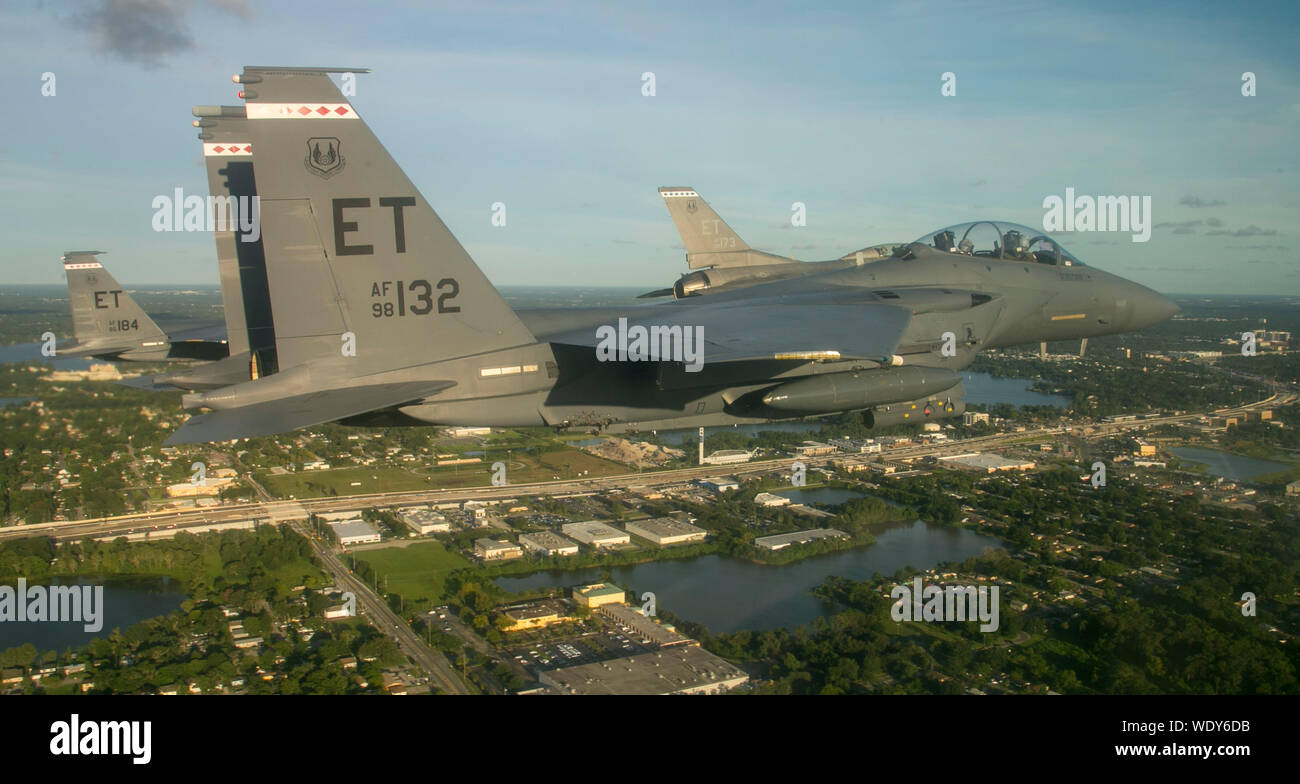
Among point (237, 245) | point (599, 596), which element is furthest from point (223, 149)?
point (599, 596)

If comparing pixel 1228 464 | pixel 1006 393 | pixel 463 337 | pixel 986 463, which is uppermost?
pixel 463 337

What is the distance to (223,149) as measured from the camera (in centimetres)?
1050

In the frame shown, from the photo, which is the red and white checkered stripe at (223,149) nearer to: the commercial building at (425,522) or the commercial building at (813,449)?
the commercial building at (425,522)

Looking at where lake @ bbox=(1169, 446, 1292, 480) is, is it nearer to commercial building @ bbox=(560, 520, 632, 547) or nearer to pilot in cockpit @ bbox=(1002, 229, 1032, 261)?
pilot in cockpit @ bbox=(1002, 229, 1032, 261)

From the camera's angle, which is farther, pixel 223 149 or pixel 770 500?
pixel 770 500

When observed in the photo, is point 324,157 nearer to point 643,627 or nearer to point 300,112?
point 300,112

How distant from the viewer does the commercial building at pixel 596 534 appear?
22.0 meters

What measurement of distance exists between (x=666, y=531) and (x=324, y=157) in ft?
56.1

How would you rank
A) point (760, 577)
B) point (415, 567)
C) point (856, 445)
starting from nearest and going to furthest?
point (760, 577) < point (415, 567) < point (856, 445)

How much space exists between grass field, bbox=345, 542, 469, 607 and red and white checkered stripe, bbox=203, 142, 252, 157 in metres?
10.5

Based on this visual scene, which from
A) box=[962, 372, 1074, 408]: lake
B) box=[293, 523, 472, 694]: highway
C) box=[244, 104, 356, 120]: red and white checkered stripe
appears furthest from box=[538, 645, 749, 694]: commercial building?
box=[962, 372, 1074, 408]: lake

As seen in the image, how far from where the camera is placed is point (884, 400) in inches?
388
